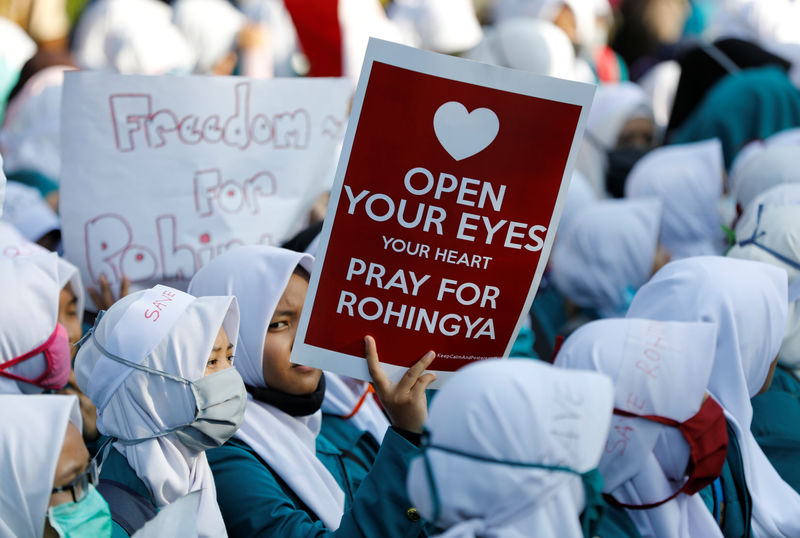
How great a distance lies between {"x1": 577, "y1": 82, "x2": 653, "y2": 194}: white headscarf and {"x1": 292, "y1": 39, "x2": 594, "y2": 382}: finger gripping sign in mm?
4886

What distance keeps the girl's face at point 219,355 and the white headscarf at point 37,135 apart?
335cm

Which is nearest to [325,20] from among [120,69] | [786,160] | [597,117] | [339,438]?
[120,69]

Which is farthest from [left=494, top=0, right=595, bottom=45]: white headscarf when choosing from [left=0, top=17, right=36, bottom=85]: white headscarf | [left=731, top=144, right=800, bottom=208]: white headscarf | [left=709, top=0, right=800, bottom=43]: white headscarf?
[left=0, top=17, right=36, bottom=85]: white headscarf

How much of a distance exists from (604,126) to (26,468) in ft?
19.4

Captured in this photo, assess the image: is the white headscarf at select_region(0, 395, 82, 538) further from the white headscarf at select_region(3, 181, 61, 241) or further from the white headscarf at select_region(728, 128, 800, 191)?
the white headscarf at select_region(728, 128, 800, 191)

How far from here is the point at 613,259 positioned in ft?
16.7

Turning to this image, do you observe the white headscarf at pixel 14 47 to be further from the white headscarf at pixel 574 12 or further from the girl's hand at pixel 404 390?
the girl's hand at pixel 404 390

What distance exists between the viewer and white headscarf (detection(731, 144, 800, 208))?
177 inches

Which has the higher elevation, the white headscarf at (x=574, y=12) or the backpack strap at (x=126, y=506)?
the white headscarf at (x=574, y=12)

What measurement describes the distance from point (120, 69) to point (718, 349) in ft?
16.3

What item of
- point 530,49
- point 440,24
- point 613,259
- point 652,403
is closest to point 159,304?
point 652,403

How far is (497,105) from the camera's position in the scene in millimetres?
2316

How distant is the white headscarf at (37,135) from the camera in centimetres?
551

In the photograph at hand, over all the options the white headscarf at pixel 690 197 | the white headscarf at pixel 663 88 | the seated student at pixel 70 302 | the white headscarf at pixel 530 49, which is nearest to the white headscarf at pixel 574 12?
the white headscarf at pixel 663 88
